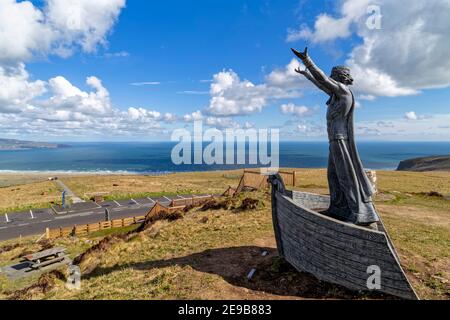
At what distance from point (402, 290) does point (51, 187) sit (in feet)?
173

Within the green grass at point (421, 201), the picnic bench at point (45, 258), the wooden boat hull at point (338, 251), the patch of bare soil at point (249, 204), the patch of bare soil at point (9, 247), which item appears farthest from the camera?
the green grass at point (421, 201)

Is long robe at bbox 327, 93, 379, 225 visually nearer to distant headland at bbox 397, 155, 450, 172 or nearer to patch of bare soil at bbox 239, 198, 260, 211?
patch of bare soil at bbox 239, 198, 260, 211

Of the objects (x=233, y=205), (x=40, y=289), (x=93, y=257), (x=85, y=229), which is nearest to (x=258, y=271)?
(x=40, y=289)

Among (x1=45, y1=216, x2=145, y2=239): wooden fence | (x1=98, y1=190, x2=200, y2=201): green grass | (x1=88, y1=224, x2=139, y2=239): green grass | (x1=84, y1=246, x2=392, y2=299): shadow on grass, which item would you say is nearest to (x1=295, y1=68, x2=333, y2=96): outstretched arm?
(x1=84, y1=246, x2=392, y2=299): shadow on grass

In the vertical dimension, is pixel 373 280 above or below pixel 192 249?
above

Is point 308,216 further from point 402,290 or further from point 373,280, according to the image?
point 402,290

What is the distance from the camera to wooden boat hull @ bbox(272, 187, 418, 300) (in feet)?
21.7

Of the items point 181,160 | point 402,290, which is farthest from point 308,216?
point 181,160

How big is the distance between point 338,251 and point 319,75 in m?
4.57

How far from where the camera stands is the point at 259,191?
23.7m

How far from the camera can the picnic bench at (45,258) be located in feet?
49.4

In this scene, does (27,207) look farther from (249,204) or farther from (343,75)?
(343,75)

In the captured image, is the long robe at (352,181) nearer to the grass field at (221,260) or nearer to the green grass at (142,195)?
the grass field at (221,260)

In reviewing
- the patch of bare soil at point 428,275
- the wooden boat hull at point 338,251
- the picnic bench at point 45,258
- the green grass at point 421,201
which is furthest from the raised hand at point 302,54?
the green grass at point 421,201
